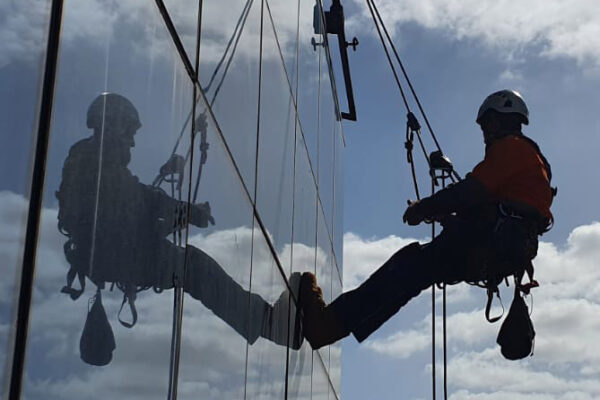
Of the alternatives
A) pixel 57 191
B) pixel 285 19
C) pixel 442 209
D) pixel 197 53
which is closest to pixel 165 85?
pixel 197 53

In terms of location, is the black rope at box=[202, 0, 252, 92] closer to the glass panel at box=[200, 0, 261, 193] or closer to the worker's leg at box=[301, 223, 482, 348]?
the glass panel at box=[200, 0, 261, 193]

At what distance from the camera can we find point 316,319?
27.4 ft

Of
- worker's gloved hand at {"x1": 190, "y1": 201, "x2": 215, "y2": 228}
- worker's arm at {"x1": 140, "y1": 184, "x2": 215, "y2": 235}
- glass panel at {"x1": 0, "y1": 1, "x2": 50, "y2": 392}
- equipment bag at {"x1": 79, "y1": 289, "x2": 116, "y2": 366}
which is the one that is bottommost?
equipment bag at {"x1": 79, "y1": 289, "x2": 116, "y2": 366}

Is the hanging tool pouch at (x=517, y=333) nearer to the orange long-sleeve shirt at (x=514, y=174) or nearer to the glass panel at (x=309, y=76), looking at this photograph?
the orange long-sleeve shirt at (x=514, y=174)

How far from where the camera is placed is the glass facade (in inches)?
103

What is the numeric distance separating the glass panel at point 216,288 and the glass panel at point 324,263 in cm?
557

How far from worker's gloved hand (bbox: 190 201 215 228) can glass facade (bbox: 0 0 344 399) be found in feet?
0.05

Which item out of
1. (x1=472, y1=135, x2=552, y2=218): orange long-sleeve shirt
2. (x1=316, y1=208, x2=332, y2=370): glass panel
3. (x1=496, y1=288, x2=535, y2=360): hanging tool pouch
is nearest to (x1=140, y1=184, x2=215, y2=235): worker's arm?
(x1=472, y1=135, x2=552, y2=218): orange long-sleeve shirt

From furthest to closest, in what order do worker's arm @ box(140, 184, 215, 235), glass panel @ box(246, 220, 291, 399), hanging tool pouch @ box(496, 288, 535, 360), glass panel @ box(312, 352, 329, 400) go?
glass panel @ box(312, 352, 329, 400) < hanging tool pouch @ box(496, 288, 535, 360) < glass panel @ box(246, 220, 291, 399) < worker's arm @ box(140, 184, 215, 235)

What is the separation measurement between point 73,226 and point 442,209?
4740 millimetres

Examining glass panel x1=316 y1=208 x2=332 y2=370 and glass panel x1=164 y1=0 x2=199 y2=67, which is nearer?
glass panel x1=164 y1=0 x2=199 y2=67

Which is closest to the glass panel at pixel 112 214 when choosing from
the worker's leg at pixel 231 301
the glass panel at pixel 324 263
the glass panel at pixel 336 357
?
the worker's leg at pixel 231 301

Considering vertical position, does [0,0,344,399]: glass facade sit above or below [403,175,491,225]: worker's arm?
below

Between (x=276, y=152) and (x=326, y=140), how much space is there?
5.56 metres
